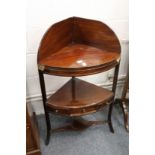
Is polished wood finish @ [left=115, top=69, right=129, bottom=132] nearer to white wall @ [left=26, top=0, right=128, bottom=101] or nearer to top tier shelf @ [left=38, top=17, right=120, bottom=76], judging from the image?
white wall @ [left=26, top=0, right=128, bottom=101]

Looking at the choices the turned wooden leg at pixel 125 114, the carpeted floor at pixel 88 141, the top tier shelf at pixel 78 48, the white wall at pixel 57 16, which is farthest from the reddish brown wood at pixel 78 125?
the top tier shelf at pixel 78 48

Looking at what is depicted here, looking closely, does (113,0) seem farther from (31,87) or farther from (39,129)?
(39,129)

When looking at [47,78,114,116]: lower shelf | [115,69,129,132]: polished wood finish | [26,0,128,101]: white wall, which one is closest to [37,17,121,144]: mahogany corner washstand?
[47,78,114,116]: lower shelf

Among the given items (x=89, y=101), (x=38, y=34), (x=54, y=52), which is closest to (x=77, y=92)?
(x=89, y=101)

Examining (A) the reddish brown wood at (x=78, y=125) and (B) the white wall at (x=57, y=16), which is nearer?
(B) the white wall at (x=57, y=16)

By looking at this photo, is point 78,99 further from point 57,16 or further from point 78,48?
point 57,16

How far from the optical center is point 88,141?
5.95 feet

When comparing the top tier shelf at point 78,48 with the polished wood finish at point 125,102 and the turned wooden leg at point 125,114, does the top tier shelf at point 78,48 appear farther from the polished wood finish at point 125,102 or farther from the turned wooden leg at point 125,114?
the turned wooden leg at point 125,114

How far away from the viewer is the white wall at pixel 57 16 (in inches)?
64.9

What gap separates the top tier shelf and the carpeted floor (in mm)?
649

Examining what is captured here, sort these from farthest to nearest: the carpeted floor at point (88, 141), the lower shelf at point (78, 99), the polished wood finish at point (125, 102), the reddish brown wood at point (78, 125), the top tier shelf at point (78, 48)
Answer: the polished wood finish at point (125, 102) → the reddish brown wood at point (78, 125) → the carpeted floor at point (88, 141) → the lower shelf at point (78, 99) → the top tier shelf at point (78, 48)

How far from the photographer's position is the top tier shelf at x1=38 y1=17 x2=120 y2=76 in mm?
1396

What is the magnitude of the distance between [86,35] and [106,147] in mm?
836

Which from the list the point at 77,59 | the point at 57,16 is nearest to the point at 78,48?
the point at 77,59
